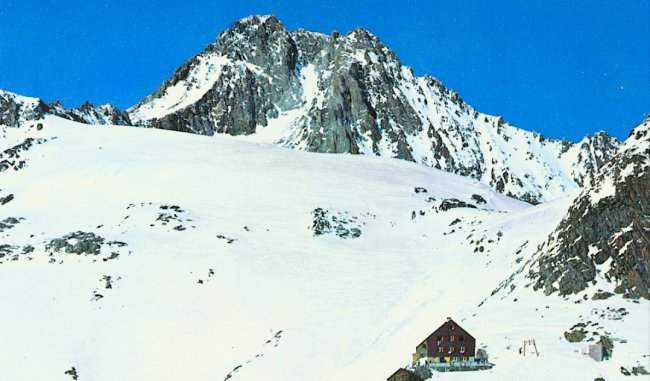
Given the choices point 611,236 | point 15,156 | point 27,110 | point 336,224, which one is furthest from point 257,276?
point 27,110

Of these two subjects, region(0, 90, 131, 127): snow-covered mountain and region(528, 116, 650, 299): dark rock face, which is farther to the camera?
region(0, 90, 131, 127): snow-covered mountain

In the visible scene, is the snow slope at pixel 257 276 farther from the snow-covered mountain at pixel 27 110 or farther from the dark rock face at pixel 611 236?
the snow-covered mountain at pixel 27 110

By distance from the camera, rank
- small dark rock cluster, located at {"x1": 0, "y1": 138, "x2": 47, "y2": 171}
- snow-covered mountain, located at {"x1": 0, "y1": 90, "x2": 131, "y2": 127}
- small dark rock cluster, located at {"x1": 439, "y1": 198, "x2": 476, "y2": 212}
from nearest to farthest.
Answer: small dark rock cluster, located at {"x1": 439, "y1": 198, "x2": 476, "y2": 212}
small dark rock cluster, located at {"x1": 0, "y1": 138, "x2": 47, "y2": 171}
snow-covered mountain, located at {"x1": 0, "y1": 90, "x2": 131, "y2": 127}

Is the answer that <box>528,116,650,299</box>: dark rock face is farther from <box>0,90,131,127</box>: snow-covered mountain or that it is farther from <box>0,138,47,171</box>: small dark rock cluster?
<box>0,90,131,127</box>: snow-covered mountain

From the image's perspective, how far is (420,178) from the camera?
132 meters

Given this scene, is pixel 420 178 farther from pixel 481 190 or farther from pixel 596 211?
pixel 596 211

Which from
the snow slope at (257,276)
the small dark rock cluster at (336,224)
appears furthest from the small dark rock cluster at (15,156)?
the small dark rock cluster at (336,224)

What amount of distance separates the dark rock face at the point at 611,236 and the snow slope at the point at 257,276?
2.21 metres

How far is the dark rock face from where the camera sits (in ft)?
181

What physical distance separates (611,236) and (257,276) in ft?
119

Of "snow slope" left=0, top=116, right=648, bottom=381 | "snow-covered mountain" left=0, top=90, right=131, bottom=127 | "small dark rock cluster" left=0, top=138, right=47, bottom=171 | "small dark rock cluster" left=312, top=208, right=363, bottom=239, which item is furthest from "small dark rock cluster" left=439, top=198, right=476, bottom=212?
"snow-covered mountain" left=0, top=90, right=131, bottom=127

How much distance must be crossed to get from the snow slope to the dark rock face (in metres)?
2.21

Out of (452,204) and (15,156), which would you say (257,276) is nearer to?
(452,204)

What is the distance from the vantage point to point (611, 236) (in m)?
58.2
